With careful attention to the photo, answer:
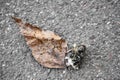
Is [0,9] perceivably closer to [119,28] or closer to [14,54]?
[14,54]

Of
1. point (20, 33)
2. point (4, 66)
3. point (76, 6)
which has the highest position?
point (76, 6)

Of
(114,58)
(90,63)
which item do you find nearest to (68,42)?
(90,63)

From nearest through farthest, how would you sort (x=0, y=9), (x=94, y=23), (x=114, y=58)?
(x=114, y=58) < (x=94, y=23) < (x=0, y=9)
